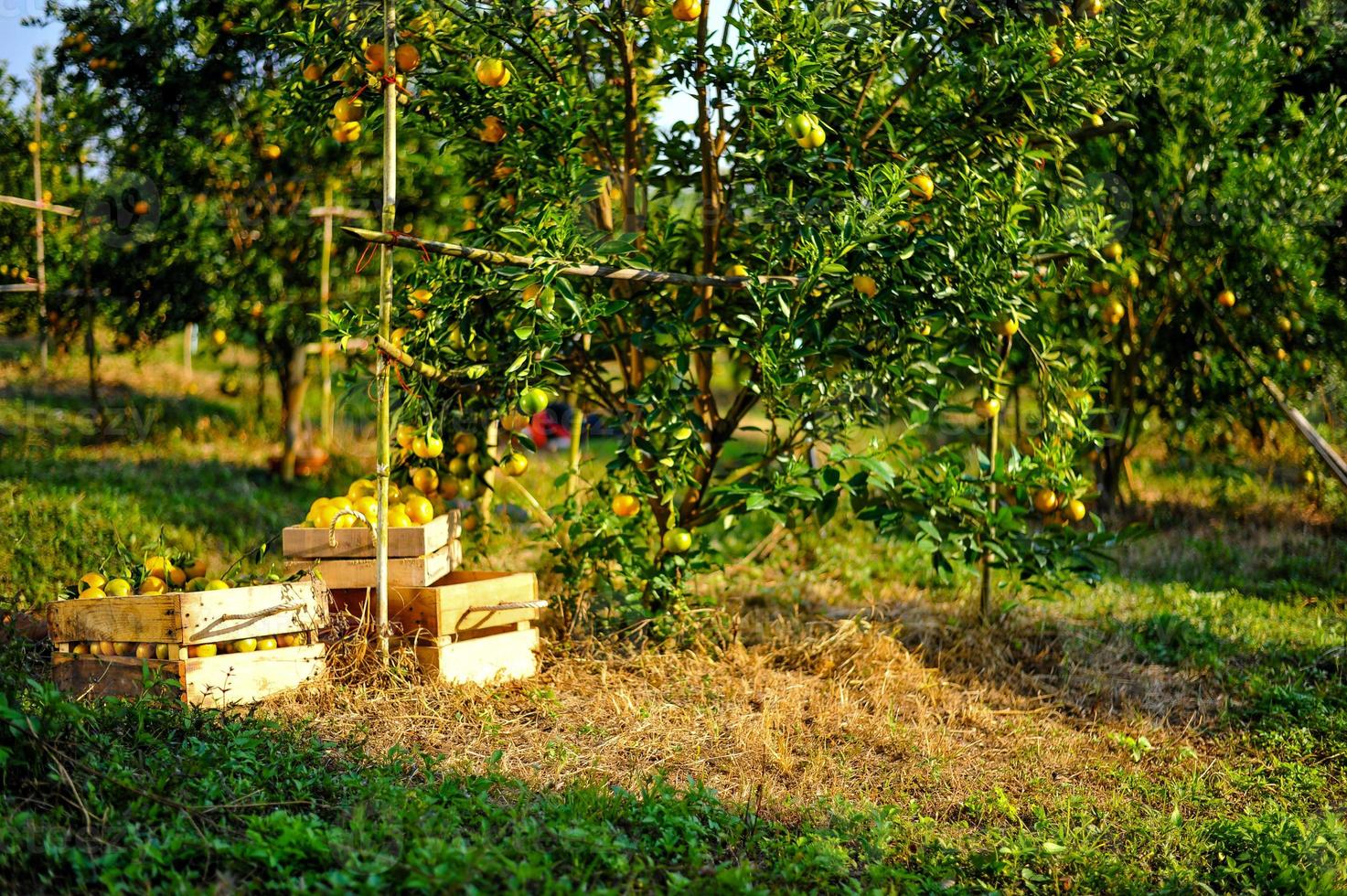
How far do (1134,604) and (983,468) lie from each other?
1.54 meters

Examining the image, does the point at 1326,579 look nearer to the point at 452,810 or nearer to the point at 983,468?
the point at 983,468

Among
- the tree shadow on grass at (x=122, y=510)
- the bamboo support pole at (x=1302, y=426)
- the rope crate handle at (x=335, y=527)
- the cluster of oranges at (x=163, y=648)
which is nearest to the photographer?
the cluster of oranges at (x=163, y=648)

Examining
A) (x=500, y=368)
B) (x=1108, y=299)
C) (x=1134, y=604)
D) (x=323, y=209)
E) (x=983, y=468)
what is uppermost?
(x=323, y=209)

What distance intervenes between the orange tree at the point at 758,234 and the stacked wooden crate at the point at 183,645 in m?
0.76

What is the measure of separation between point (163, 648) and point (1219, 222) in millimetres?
5049

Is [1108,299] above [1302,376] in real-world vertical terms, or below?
above

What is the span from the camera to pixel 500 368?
3.39 m

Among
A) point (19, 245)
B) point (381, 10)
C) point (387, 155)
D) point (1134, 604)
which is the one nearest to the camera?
point (387, 155)

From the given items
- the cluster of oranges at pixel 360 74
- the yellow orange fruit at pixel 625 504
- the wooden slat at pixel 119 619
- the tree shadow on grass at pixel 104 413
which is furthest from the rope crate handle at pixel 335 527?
the tree shadow on grass at pixel 104 413

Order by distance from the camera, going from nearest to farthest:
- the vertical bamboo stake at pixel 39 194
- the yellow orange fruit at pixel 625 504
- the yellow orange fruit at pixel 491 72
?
1. the yellow orange fruit at pixel 491 72
2. the yellow orange fruit at pixel 625 504
3. the vertical bamboo stake at pixel 39 194

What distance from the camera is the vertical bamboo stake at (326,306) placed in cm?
608

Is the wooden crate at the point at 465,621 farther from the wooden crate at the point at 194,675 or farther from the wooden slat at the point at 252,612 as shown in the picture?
the wooden crate at the point at 194,675

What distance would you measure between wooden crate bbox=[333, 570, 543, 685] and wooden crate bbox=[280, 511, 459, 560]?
13cm

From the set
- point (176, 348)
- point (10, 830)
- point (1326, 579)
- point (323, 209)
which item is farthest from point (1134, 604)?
point (176, 348)
